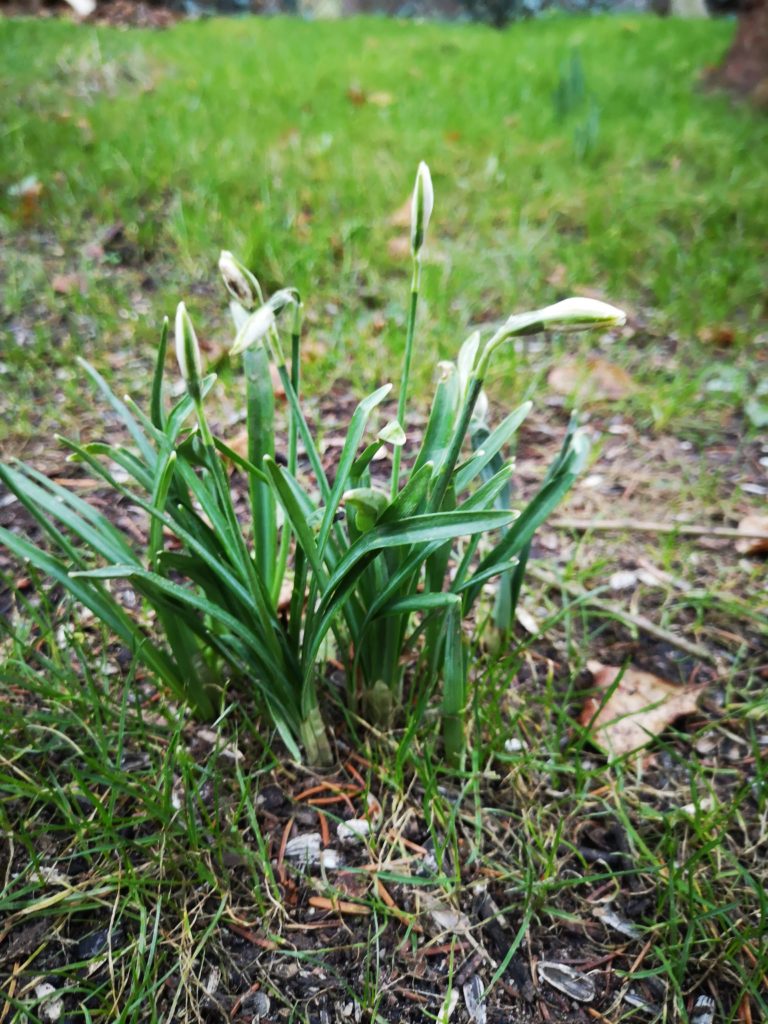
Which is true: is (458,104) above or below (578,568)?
above

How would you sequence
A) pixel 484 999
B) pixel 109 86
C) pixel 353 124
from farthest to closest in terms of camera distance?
pixel 109 86 → pixel 353 124 → pixel 484 999

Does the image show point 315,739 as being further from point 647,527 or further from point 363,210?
point 363,210

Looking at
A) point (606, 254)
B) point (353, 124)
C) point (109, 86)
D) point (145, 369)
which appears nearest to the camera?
point (145, 369)

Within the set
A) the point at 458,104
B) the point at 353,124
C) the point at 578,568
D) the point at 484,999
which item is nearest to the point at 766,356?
the point at 578,568

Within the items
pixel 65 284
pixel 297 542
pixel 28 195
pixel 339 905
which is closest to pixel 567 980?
pixel 339 905

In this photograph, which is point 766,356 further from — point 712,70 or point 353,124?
point 712,70

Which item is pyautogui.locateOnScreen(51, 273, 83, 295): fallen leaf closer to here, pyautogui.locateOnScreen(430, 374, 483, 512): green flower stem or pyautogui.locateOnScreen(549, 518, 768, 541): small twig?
pyautogui.locateOnScreen(549, 518, 768, 541): small twig
